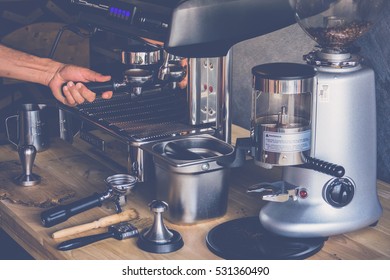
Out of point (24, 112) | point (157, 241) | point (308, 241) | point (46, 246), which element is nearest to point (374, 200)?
point (308, 241)

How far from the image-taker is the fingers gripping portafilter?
1681mm

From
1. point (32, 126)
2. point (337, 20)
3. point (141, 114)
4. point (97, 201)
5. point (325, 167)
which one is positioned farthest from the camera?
point (32, 126)

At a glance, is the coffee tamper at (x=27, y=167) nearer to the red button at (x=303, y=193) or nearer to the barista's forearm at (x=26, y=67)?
the barista's forearm at (x=26, y=67)

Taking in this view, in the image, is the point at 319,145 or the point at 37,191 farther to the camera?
the point at 37,191

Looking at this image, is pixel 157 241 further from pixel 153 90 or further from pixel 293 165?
pixel 153 90

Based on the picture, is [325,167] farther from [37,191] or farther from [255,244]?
[37,191]

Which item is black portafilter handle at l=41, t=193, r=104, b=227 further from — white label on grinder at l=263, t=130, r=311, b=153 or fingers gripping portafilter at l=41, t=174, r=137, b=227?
white label on grinder at l=263, t=130, r=311, b=153

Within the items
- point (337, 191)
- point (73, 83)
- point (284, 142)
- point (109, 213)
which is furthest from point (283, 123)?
point (73, 83)

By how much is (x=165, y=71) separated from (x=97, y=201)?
399 mm

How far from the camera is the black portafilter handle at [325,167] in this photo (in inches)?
58.8

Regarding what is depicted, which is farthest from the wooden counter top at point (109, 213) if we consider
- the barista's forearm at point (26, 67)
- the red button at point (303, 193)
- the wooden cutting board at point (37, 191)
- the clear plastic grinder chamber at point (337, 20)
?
the clear plastic grinder chamber at point (337, 20)

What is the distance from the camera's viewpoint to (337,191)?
158cm

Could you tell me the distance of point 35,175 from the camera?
6.51ft

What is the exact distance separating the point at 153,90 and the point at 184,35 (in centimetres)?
58
